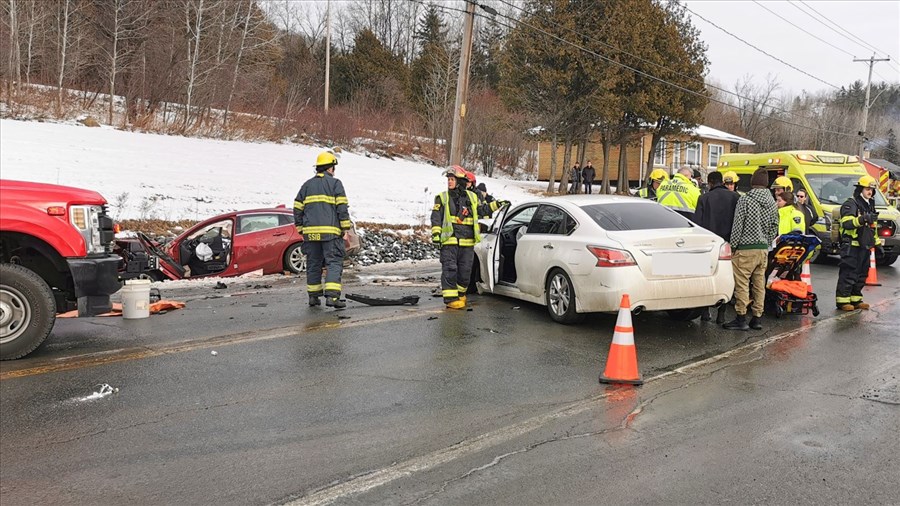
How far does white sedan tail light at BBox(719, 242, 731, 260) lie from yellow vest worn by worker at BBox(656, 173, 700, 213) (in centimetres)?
266

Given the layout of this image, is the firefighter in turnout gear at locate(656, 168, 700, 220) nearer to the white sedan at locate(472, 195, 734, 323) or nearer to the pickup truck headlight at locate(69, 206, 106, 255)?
the white sedan at locate(472, 195, 734, 323)

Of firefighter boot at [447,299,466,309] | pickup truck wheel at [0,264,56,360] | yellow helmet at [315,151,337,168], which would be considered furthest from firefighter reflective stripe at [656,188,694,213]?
pickup truck wheel at [0,264,56,360]

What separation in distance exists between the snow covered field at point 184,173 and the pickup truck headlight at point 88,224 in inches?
440

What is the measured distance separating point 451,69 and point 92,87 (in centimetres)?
2443

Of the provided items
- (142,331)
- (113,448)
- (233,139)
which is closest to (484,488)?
(113,448)

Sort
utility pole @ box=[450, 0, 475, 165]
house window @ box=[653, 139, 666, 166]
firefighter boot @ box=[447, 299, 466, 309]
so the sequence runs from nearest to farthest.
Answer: firefighter boot @ box=[447, 299, 466, 309] → utility pole @ box=[450, 0, 475, 165] → house window @ box=[653, 139, 666, 166]

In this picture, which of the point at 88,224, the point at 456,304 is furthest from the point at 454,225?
the point at 88,224

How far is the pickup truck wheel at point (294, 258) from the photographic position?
12.8m

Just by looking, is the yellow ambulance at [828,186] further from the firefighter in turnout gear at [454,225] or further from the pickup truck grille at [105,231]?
the pickup truck grille at [105,231]

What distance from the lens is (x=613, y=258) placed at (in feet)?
23.8

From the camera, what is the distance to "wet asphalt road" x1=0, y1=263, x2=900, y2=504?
3.73m

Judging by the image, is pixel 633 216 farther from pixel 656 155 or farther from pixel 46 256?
pixel 656 155

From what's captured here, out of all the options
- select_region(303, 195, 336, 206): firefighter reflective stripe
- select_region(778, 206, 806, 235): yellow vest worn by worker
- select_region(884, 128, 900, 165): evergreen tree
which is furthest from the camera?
select_region(884, 128, 900, 165): evergreen tree

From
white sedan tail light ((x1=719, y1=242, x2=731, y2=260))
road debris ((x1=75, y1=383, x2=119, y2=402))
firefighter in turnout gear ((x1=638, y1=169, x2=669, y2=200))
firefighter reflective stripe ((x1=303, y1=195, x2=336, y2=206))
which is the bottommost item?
road debris ((x1=75, y1=383, x2=119, y2=402))
